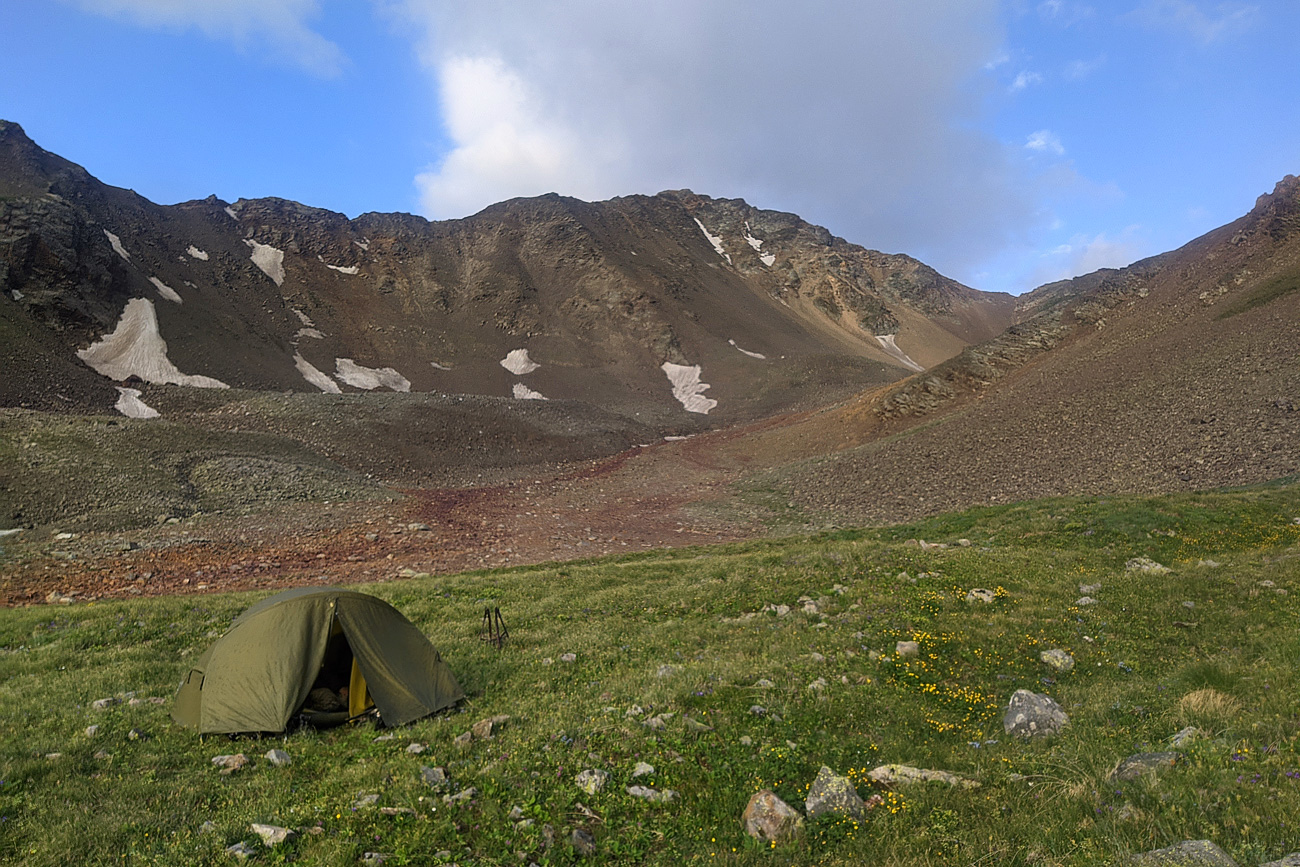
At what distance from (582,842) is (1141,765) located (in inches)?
235

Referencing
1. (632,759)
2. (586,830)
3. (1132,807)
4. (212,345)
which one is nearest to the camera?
(1132,807)

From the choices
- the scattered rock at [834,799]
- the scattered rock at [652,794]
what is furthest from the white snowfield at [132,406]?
the scattered rock at [834,799]

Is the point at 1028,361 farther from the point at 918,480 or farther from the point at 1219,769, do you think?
the point at 1219,769

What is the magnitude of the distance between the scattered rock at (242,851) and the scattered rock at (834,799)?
5857 millimetres

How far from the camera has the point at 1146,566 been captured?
1495cm

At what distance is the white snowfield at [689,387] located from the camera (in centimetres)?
8194

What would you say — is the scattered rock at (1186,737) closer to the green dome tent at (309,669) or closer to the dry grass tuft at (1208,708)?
the dry grass tuft at (1208,708)

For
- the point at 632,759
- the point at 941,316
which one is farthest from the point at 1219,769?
the point at 941,316

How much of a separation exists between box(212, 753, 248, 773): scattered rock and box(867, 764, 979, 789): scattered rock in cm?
840

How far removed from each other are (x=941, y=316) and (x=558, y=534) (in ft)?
557

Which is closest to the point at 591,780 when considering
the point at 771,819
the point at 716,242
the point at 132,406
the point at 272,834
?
the point at 771,819

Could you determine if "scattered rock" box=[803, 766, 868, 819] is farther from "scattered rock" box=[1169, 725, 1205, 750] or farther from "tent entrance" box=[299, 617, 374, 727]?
"tent entrance" box=[299, 617, 374, 727]

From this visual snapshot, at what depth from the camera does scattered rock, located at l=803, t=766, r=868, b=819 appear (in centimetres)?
667

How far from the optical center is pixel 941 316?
558ft
